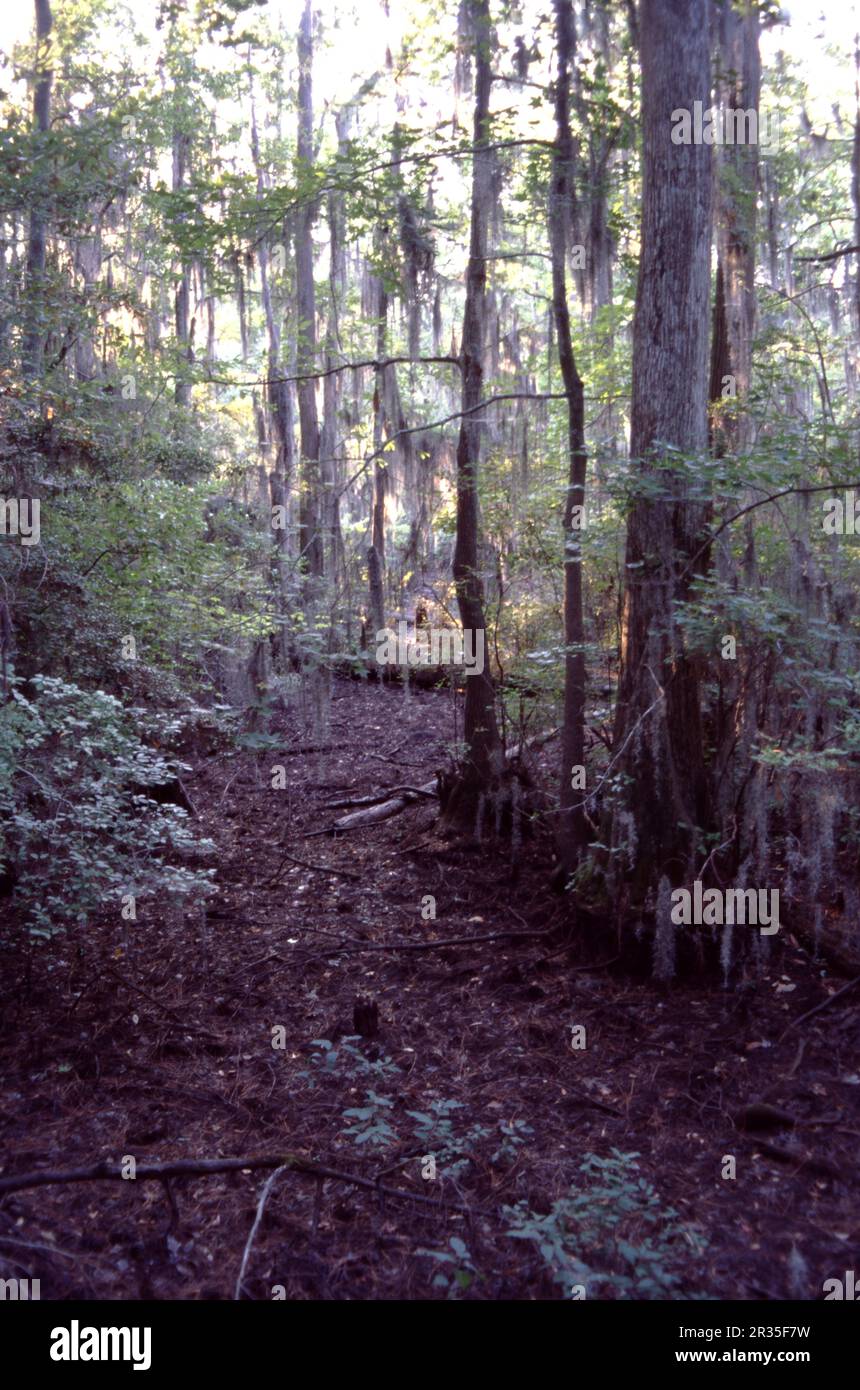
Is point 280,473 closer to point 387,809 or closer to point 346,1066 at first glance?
point 387,809

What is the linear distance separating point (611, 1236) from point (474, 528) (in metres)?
6.08

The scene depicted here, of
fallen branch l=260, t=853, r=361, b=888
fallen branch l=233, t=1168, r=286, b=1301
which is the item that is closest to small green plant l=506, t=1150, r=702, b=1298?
fallen branch l=233, t=1168, r=286, b=1301

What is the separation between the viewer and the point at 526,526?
8.09 meters

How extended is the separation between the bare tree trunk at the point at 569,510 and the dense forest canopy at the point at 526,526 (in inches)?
1.3

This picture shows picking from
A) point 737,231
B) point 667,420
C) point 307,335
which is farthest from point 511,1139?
point 307,335

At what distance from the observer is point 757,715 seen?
540cm

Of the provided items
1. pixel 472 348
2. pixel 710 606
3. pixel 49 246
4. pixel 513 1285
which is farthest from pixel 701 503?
pixel 49 246

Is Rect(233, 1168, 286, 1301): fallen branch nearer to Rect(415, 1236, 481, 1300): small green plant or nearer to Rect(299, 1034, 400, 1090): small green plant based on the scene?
Rect(415, 1236, 481, 1300): small green plant

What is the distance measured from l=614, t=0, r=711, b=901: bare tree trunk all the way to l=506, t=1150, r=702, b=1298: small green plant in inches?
85.4

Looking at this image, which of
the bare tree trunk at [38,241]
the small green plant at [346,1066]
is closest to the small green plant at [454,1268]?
the small green plant at [346,1066]

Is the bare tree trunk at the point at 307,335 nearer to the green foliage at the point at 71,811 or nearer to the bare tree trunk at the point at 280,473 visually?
the bare tree trunk at the point at 280,473

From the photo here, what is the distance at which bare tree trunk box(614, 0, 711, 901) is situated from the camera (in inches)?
219

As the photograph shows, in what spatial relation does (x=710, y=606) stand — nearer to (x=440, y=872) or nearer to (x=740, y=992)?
(x=740, y=992)
